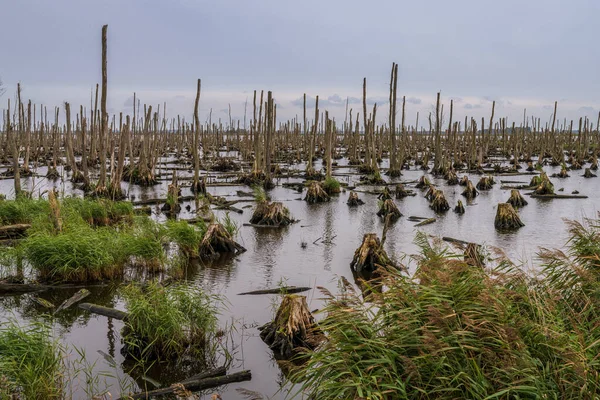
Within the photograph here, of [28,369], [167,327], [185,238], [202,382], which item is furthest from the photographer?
[185,238]

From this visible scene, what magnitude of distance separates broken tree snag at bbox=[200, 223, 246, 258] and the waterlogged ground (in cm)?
40

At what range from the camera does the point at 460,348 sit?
13.9 ft

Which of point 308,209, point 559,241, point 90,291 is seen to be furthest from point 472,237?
→ point 90,291

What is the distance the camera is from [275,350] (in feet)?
23.9

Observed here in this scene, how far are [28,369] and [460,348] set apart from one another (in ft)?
12.9

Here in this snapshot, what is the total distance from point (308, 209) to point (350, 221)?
2.91 meters

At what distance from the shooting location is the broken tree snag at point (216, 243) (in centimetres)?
1234

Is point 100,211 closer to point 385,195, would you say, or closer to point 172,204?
point 172,204

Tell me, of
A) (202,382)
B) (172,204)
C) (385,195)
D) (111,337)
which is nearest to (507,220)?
(385,195)

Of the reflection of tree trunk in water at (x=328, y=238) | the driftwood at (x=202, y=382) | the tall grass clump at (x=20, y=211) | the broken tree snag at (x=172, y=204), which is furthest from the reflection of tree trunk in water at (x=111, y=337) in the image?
the broken tree snag at (x=172, y=204)

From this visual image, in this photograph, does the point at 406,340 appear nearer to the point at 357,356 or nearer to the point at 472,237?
the point at 357,356

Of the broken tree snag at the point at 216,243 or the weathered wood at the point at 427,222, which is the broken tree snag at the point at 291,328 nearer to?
the broken tree snag at the point at 216,243

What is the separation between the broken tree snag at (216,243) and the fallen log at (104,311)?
4022 mm

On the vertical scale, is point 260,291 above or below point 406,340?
below
